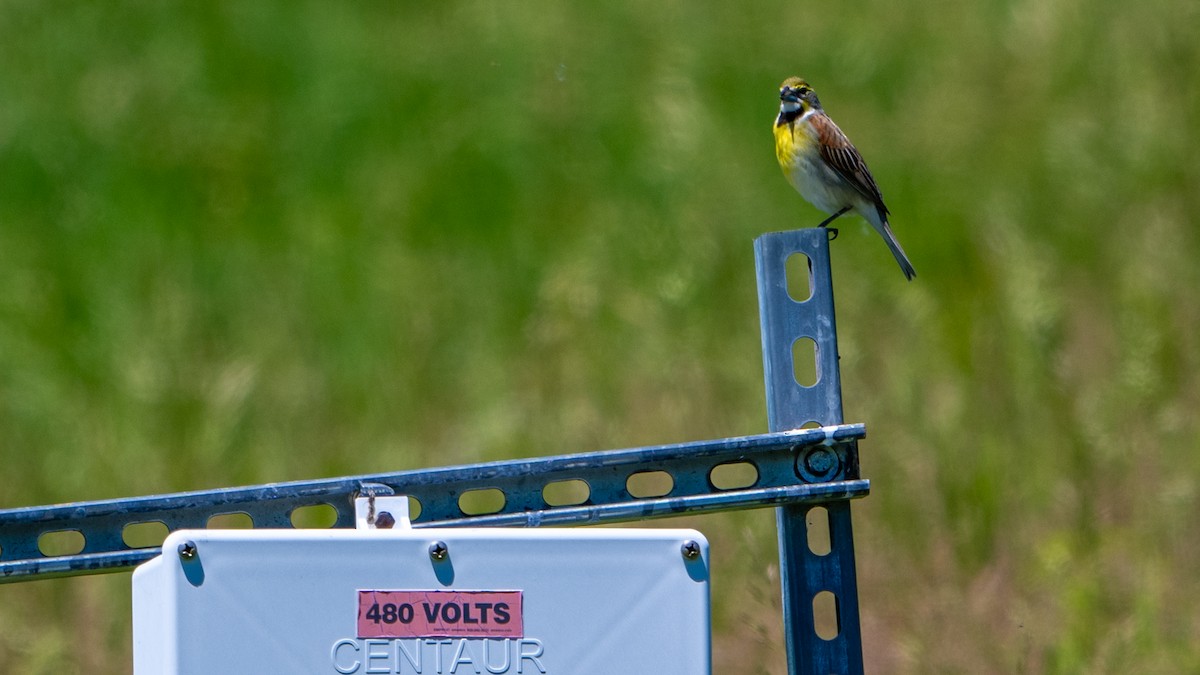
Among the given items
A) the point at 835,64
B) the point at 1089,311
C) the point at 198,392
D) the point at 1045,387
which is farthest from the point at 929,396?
the point at 835,64

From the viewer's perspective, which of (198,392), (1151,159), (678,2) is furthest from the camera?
(678,2)

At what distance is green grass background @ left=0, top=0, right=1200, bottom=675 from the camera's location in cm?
524

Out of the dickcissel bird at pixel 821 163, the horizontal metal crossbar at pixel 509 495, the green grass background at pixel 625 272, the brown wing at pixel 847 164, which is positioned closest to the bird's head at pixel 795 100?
the dickcissel bird at pixel 821 163

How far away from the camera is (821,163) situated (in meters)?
4.92

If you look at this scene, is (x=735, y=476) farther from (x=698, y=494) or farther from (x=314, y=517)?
(x=698, y=494)

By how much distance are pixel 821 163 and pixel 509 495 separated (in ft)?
9.99

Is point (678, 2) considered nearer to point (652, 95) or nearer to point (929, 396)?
point (652, 95)

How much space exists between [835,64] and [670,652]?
8435mm

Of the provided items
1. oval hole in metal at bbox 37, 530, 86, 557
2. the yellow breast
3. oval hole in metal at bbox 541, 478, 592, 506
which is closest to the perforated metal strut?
the yellow breast

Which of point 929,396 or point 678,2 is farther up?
point 678,2

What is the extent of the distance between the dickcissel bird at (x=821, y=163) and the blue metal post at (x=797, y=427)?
2.47 m

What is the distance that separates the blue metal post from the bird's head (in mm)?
2748

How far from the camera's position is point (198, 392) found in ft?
22.1

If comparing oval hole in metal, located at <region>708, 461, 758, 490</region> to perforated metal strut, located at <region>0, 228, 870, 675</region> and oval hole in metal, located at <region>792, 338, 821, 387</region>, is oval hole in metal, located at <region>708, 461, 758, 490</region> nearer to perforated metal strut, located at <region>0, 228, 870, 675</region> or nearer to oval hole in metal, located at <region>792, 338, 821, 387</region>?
oval hole in metal, located at <region>792, 338, 821, 387</region>
